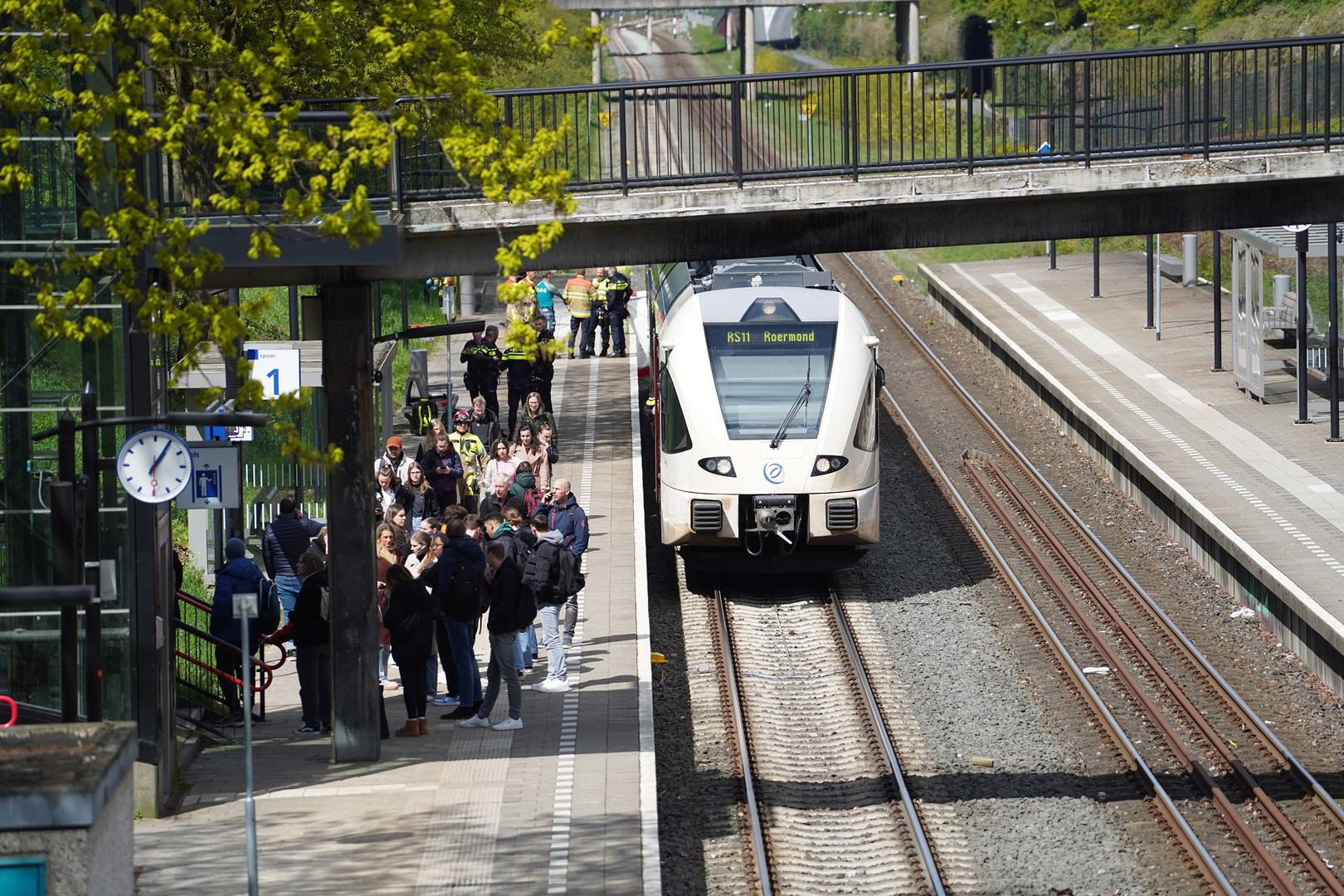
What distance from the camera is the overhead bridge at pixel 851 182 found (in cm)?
1543

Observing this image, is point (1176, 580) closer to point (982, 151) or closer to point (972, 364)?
point (982, 151)

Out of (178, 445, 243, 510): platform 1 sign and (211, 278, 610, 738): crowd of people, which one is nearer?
(178, 445, 243, 510): platform 1 sign

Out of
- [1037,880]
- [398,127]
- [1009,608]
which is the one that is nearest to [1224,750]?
[1037,880]

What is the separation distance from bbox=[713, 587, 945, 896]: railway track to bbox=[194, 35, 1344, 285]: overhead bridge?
4.35m

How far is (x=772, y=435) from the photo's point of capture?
20297mm

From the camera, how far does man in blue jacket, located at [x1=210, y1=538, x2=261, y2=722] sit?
→ 15.7 m

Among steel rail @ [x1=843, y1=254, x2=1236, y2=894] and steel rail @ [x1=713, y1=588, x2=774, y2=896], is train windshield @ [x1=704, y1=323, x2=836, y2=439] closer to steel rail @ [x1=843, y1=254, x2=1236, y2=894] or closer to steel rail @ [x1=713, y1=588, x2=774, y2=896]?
steel rail @ [x1=713, y1=588, x2=774, y2=896]

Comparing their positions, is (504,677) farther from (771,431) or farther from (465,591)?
(771,431)

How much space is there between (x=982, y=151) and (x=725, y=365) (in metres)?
5.20

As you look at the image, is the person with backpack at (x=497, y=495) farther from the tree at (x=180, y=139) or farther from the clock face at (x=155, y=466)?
the clock face at (x=155, y=466)

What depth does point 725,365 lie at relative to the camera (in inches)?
816

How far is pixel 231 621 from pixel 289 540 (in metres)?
1.88

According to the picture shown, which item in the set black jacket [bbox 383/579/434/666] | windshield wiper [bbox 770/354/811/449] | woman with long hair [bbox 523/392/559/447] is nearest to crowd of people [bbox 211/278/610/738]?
black jacket [bbox 383/579/434/666]

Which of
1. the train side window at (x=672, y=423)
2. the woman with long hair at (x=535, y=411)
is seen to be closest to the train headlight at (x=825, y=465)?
the train side window at (x=672, y=423)
